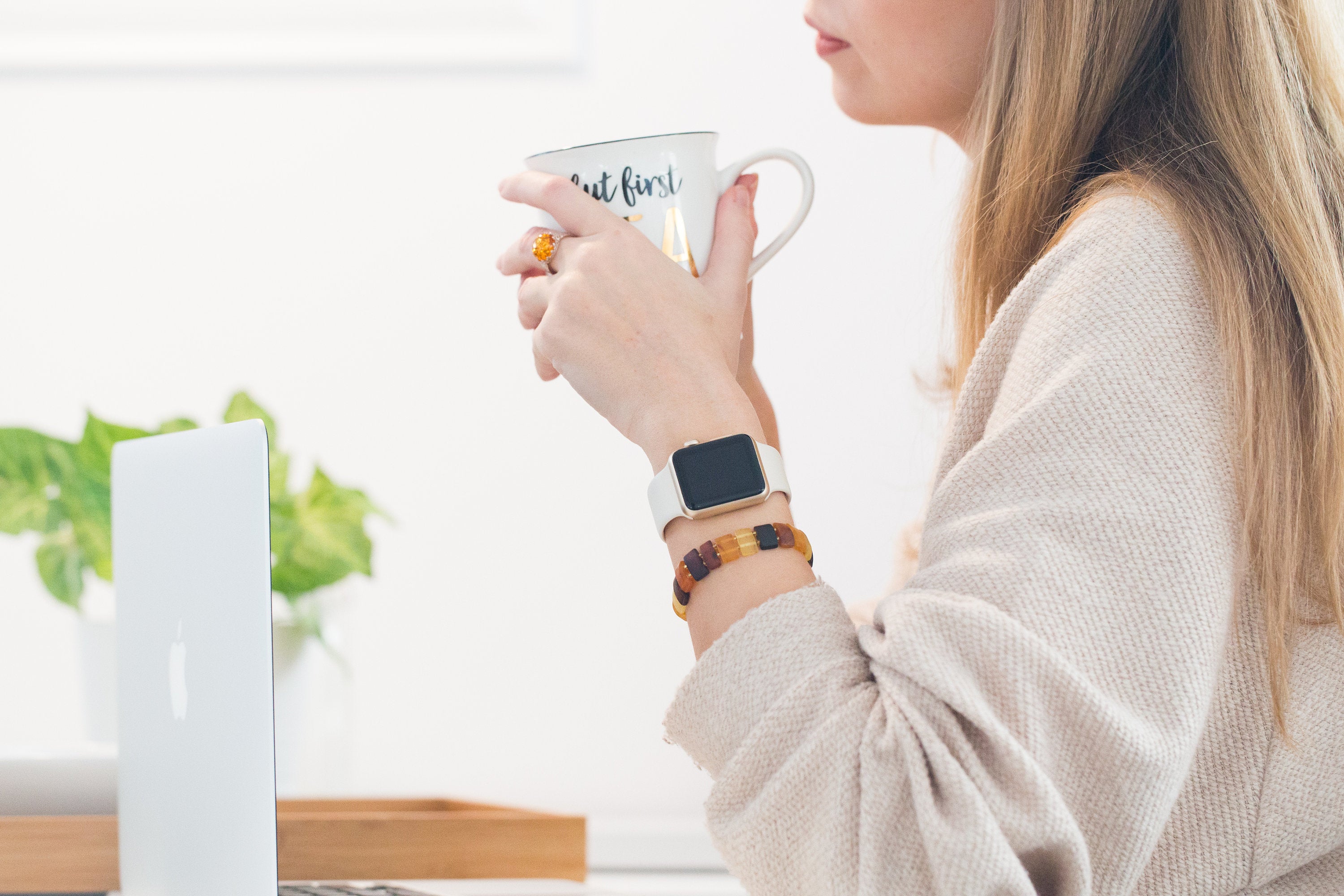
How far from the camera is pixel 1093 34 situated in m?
0.57

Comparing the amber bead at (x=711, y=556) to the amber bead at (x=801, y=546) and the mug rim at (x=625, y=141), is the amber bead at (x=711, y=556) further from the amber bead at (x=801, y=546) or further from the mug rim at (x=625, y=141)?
the mug rim at (x=625, y=141)

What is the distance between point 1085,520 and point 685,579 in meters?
0.17

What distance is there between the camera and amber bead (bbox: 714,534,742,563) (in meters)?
0.49

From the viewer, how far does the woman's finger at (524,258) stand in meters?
0.59

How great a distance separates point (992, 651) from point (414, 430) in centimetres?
97

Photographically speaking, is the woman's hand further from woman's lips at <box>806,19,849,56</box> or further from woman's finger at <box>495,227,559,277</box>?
woman's lips at <box>806,19,849,56</box>

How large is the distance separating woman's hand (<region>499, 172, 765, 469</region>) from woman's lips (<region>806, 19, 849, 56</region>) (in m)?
0.19

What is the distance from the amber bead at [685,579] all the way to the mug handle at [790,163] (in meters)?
0.18

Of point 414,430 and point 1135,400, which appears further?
point 414,430

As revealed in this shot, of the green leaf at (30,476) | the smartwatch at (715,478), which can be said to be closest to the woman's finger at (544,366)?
the smartwatch at (715,478)

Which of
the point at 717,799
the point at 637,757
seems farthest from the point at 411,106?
the point at 717,799

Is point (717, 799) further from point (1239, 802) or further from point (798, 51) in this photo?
point (798, 51)

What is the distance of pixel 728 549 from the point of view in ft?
1.62

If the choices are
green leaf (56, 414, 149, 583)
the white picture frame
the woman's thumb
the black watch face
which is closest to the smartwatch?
the black watch face
